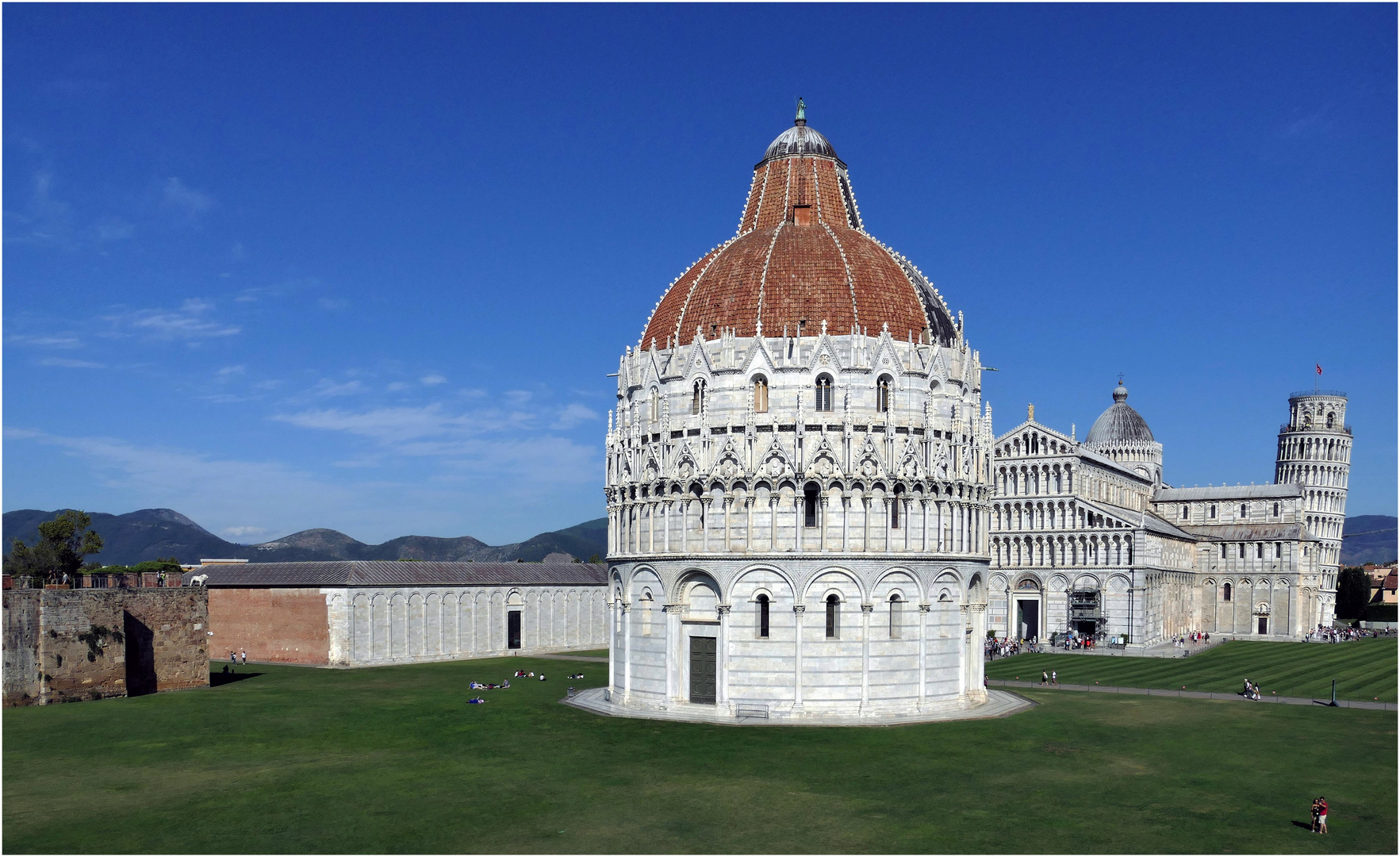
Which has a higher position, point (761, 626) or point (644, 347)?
point (644, 347)

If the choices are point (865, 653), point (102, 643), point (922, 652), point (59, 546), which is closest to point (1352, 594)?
point (922, 652)

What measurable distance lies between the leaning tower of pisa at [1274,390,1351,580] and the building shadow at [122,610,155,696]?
137 m

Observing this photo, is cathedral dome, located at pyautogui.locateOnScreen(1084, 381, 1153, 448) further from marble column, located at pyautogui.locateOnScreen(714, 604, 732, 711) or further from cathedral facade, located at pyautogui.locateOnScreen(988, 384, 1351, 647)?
marble column, located at pyautogui.locateOnScreen(714, 604, 732, 711)

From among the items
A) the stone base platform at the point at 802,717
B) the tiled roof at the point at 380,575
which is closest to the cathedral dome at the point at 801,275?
the stone base platform at the point at 802,717

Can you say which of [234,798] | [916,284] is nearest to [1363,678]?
[916,284]

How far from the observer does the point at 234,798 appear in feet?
118

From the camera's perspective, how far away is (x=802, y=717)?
2082 inches

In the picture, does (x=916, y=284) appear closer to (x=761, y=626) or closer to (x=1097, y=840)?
(x=761, y=626)

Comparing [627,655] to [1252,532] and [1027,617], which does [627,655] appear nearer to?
[1027,617]

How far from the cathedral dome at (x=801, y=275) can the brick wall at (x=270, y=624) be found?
35791mm

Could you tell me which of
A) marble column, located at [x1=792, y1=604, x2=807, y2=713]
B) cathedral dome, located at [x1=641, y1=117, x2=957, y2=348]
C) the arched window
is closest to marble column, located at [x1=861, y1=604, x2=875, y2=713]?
marble column, located at [x1=792, y1=604, x2=807, y2=713]

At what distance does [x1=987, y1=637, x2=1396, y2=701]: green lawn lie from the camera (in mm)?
69812

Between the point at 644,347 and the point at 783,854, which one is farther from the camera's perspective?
the point at 644,347

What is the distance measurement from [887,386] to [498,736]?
24.3m
